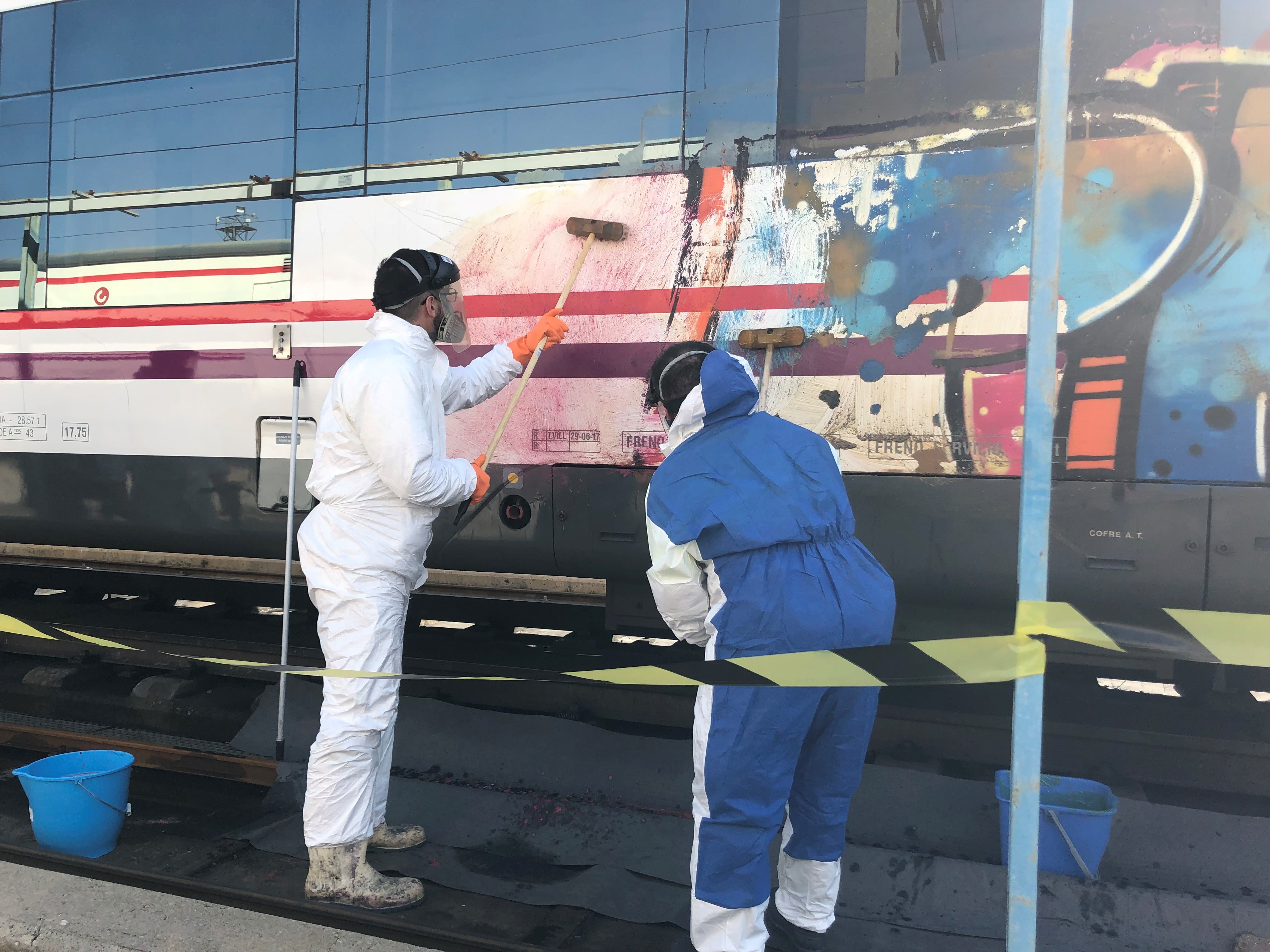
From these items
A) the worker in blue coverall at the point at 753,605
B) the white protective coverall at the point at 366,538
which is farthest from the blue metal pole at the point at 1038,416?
the white protective coverall at the point at 366,538

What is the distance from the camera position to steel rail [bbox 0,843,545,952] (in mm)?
2566

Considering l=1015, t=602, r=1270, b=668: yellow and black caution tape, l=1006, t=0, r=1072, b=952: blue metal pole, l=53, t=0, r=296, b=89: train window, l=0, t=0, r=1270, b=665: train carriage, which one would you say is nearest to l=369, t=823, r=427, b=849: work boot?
l=0, t=0, r=1270, b=665: train carriage

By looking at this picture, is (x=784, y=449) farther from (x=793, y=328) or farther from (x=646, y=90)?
(x=646, y=90)

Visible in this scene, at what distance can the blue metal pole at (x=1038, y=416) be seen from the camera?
1833mm

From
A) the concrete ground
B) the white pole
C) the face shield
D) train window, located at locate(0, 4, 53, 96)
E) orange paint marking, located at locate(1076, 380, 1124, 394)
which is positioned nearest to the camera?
the concrete ground

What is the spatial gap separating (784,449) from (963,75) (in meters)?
1.64

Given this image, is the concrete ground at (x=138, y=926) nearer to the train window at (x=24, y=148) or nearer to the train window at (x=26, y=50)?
the train window at (x=24, y=148)

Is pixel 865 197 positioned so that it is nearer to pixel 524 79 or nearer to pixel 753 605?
pixel 524 79

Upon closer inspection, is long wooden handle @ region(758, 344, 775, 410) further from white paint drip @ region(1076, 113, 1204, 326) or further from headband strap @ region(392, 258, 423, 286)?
headband strap @ region(392, 258, 423, 286)

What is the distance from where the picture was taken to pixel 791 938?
2582mm

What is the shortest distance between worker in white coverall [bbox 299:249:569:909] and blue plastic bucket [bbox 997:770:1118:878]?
1.86 meters

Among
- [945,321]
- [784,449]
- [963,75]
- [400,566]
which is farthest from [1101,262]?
[400,566]

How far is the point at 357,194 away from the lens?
374 cm

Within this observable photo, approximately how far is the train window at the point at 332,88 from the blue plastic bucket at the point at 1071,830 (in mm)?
3383
